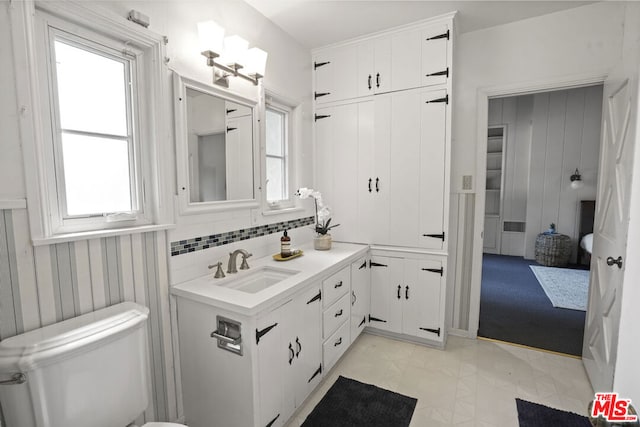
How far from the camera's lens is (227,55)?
6.04ft

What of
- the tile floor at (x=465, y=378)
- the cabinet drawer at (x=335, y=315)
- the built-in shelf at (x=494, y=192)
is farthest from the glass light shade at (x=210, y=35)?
Result: the built-in shelf at (x=494, y=192)

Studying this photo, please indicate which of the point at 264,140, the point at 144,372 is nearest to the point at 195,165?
the point at 264,140

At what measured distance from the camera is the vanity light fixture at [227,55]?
5.48 feet

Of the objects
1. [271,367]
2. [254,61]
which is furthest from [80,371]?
[254,61]

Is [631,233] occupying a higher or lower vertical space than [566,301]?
higher

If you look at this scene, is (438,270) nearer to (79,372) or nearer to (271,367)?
(271,367)

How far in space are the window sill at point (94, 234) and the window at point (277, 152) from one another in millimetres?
980

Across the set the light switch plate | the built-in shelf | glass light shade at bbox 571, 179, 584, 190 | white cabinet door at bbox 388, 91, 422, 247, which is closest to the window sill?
white cabinet door at bbox 388, 91, 422, 247

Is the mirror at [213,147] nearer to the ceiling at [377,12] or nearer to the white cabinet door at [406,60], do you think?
the ceiling at [377,12]

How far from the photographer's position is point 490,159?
577 cm

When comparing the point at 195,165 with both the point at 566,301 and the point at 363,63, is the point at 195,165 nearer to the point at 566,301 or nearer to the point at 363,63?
the point at 363,63

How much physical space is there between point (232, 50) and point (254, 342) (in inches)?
65.3

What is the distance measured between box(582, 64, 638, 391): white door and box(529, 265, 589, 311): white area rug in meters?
1.22

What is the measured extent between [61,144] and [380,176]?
83.2 inches
